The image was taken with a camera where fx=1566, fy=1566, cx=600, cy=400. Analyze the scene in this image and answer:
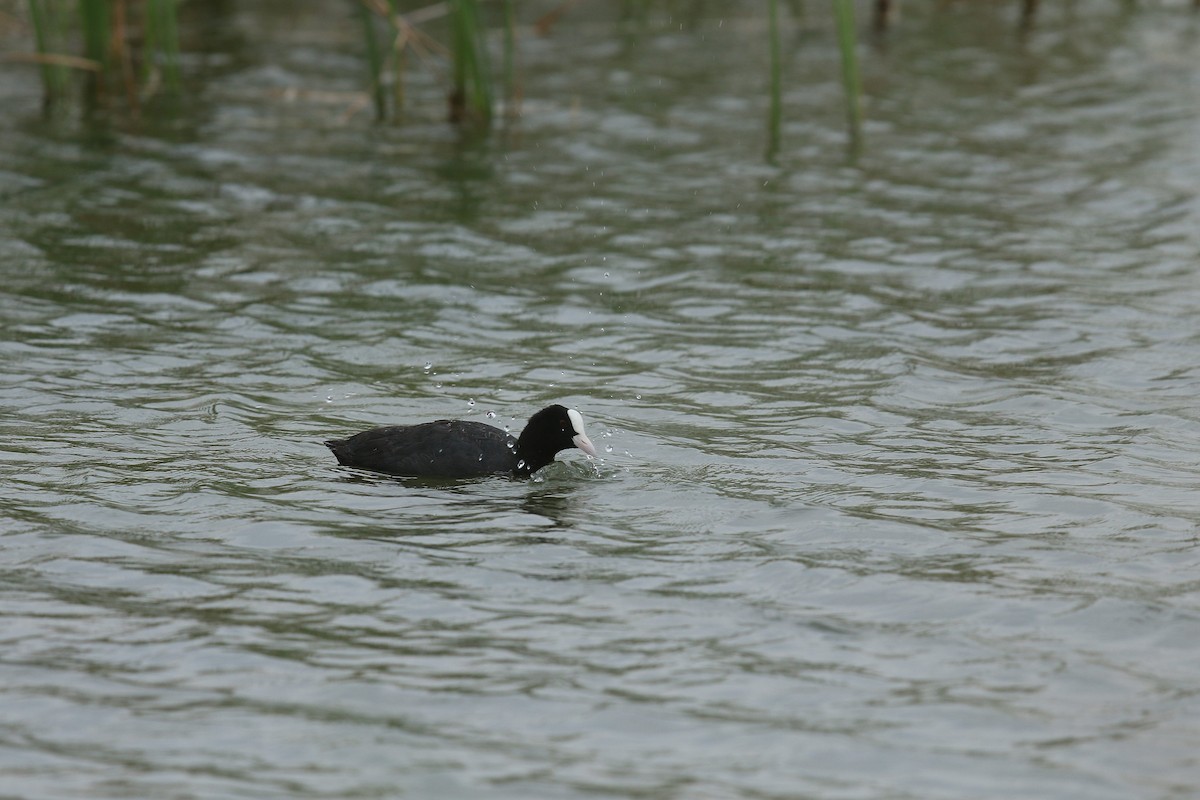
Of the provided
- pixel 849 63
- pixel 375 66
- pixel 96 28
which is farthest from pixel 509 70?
pixel 96 28

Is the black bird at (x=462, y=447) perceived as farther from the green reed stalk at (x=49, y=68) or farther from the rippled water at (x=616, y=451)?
the green reed stalk at (x=49, y=68)

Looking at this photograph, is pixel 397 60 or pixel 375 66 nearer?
pixel 375 66

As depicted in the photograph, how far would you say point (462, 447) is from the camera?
24.5ft

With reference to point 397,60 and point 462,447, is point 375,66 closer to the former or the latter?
point 397,60

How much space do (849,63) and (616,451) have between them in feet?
21.1

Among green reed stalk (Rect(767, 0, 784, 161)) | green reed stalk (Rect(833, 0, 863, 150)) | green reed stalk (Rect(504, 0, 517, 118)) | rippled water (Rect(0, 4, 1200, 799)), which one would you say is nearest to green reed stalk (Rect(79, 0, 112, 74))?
rippled water (Rect(0, 4, 1200, 799))

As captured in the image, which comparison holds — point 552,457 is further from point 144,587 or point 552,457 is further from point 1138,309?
point 1138,309

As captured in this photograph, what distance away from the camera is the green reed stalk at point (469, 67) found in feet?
45.2

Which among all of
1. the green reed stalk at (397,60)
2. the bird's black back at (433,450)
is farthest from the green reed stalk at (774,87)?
the bird's black back at (433,450)

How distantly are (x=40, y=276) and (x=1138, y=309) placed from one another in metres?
7.53

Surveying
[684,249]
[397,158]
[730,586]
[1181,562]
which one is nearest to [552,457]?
[730,586]

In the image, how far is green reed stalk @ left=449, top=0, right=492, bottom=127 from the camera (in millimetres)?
13789

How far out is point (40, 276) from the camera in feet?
35.8

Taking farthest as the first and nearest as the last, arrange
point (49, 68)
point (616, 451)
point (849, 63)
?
point (49, 68) < point (849, 63) < point (616, 451)
